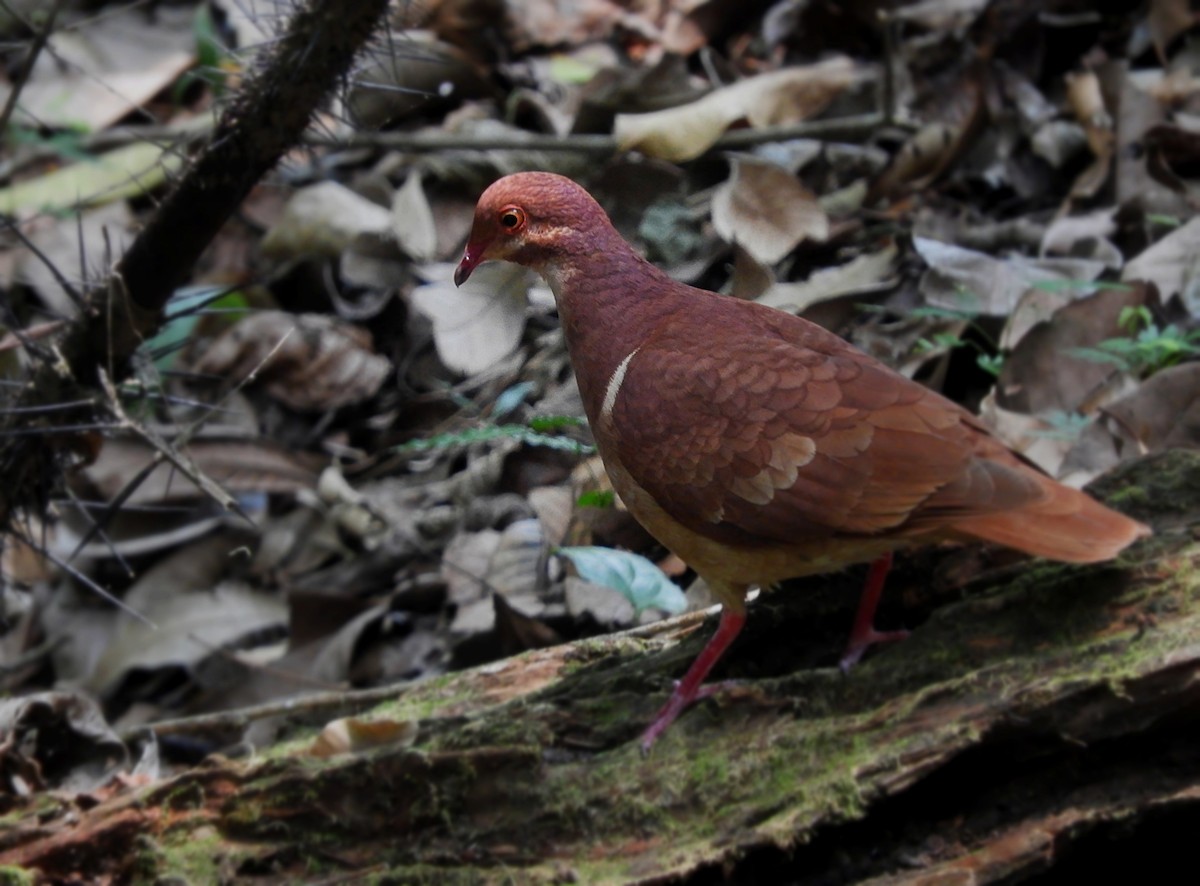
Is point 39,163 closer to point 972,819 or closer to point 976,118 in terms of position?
point 976,118

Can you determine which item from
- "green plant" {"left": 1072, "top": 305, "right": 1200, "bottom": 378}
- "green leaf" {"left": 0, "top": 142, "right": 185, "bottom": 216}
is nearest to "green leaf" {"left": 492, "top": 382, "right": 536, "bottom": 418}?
"green plant" {"left": 1072, "top": 305, "right": 1200, "bottom": 378}

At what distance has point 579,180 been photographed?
5.03 m

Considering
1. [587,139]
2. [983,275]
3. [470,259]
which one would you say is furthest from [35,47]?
[983,275]

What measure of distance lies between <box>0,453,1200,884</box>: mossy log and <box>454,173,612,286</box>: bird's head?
1027 mm

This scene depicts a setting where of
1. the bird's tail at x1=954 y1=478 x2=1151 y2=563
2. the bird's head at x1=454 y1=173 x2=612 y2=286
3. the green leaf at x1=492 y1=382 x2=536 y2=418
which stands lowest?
the green leaf at x1=492 y1=382 x2=536 y2=418

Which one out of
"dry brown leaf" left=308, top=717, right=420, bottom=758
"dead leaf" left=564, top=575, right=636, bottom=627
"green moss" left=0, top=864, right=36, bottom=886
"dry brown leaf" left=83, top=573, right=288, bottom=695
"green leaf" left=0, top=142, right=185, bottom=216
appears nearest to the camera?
"green moss" left=0, top=864, right=36, bottom=886

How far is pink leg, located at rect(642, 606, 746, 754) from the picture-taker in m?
3.01

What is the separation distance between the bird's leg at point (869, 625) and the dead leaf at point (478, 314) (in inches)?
60.6

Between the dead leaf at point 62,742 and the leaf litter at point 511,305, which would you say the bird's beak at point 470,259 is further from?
the dead leaf at point 62,742

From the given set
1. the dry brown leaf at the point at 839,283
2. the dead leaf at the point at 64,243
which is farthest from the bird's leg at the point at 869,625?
the dead leaf at the point at 64,243

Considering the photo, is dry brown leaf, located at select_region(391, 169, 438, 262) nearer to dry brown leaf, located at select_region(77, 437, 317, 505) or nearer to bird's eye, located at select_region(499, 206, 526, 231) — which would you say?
dry brown leaf, located at select_region(77, 437, 317, 505)

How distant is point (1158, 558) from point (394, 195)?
144 inches

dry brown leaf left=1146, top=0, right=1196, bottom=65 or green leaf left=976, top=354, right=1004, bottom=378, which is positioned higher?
dry brown leaf left=1146, top=0, right=1196, bottom=65

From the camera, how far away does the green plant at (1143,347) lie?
3.57 metres
